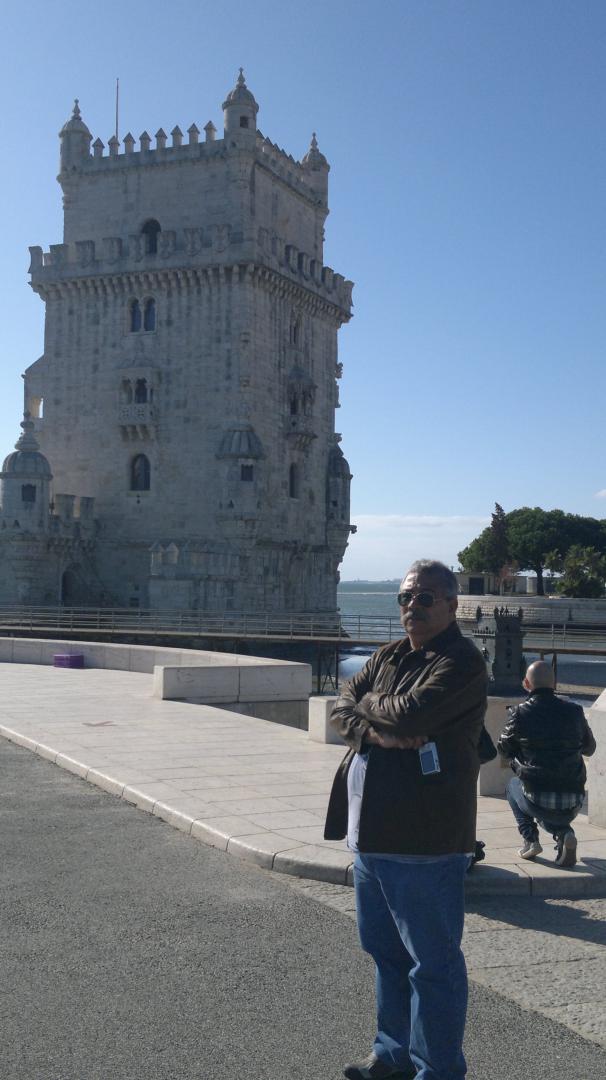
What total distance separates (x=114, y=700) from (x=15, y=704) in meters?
1.56

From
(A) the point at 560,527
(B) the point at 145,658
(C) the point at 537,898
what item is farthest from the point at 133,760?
(A) the point at 560,527

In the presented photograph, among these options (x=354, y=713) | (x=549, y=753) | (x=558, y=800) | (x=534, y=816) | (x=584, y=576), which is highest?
(x=584, y=576)

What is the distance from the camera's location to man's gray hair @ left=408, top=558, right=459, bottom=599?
443cm

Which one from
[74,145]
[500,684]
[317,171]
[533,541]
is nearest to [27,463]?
[74,145]

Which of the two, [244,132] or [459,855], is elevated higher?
[244,132]

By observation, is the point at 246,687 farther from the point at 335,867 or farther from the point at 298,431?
the point at 298,431

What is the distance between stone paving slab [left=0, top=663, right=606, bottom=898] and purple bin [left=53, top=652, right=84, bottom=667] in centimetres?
528

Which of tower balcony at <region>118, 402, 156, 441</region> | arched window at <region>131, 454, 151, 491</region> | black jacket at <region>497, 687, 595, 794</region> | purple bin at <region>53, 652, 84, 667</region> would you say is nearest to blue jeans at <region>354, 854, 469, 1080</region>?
black jacket at <region>497, 687, 595, 794</region>

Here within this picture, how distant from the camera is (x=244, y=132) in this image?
4397cm

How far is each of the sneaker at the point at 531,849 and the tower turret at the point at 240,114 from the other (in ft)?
135

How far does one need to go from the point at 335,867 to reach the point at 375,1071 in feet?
9.77

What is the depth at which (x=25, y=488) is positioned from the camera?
42.8 m

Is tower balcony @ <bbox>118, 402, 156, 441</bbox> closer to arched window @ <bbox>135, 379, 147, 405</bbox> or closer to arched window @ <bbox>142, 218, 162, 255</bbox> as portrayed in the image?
arched window @ <bbox>135, 379, 147, 405</bbox>

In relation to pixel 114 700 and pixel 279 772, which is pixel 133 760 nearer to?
pixel 279 772
